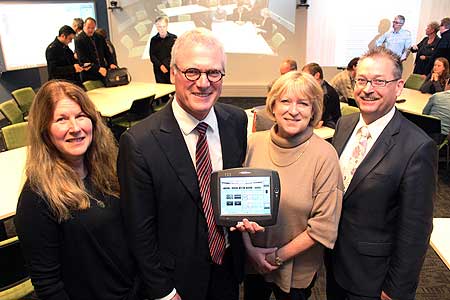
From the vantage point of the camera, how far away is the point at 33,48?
6828 mm

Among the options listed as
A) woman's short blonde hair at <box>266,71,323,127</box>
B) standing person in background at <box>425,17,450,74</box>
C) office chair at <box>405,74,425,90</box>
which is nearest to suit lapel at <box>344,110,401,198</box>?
woman's short blonde hair at <box>266,71,323,127</box>

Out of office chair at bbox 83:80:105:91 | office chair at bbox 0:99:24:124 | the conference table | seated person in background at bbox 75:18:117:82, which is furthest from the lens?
seated person in background at bbox 75:18:117:82

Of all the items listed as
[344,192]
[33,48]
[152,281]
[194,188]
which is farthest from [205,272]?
[33,48]

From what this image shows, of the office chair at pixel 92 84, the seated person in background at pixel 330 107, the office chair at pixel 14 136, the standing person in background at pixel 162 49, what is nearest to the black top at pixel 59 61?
the office chair at pixel 92 84

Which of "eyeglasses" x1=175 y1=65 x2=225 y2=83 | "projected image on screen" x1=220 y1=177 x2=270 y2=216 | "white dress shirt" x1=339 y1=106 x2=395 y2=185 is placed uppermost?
"eyeglasses" x1=175 y1=65 x2=225 y2=83

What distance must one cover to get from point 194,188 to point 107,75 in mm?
4614

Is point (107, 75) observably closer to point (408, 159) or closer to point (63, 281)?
point (63, 281)

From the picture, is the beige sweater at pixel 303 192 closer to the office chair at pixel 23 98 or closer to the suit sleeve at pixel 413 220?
the suit sleeve at pixel 413 220

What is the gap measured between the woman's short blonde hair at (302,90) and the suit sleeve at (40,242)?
3.33 feet

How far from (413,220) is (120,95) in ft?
14.2

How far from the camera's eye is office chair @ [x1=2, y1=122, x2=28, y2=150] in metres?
3.20

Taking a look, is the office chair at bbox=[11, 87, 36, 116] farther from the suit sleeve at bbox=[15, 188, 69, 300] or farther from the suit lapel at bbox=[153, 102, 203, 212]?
the suit lapel at bbox=[153, 102, 203, 212]

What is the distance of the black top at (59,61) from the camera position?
17.3ft

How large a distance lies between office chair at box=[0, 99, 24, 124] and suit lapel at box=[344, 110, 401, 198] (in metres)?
3.61
